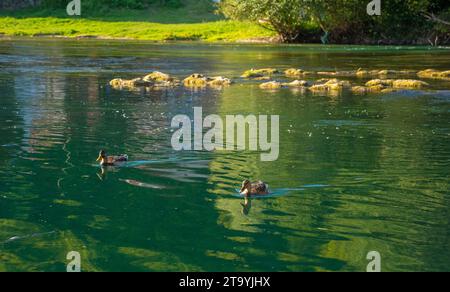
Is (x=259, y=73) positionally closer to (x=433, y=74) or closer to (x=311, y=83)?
(x=311, y=83)

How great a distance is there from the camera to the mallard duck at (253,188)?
1438 centimetres

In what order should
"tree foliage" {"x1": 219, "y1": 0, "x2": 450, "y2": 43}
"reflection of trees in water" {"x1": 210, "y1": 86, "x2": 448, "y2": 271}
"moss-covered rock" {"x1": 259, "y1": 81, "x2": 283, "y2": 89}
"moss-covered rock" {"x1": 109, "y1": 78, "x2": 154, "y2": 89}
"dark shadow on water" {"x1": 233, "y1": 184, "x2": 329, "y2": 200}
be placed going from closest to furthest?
"reflection of trees in water" {"x1": 210, "y1": 86, "x2": 448, "y2": 271}, "dark shadow on water" {"x1": 233, "y1": 184, "x2": 329, "y2": 200}, "moss-covered rock" {"x1": 259, "y1": 81, "x2": 283, "y2": 89}, "moss-covered rock" {"x1": 109, "y1": 78, "x2": 154, "y2": 89}, "tree foliage" {"x1": 219, "y1": 0, "x2": 450, "y2": 43}

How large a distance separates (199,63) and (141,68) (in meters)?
5.54

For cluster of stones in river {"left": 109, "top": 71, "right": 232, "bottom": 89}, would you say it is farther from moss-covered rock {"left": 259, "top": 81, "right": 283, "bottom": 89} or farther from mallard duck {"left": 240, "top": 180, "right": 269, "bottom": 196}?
mallard duck {"left": 240, "top": 180, "right": 269, "bottom": 196}

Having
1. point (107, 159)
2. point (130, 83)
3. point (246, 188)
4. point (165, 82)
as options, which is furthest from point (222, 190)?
point (165, 82)

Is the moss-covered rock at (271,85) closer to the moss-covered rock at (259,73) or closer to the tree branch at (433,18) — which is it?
the moss-covered rock at (259,73)

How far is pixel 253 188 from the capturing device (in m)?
14.5

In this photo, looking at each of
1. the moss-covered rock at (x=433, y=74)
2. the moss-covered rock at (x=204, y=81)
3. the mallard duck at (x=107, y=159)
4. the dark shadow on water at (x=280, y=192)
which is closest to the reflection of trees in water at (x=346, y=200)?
the dark shadow on water at (x=280, y=192)

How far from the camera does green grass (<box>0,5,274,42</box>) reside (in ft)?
290

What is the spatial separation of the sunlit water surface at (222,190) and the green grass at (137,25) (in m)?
59.3

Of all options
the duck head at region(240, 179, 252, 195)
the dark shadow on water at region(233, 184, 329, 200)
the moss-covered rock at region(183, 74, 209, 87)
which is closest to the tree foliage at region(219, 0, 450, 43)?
the moss-covered rock at region(183, 74, 209, 87)

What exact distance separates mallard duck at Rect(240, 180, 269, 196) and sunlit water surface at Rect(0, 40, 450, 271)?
9.1 inches
